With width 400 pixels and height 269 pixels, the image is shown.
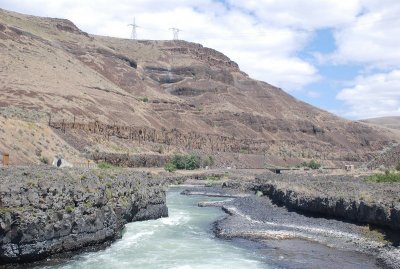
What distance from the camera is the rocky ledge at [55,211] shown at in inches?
975

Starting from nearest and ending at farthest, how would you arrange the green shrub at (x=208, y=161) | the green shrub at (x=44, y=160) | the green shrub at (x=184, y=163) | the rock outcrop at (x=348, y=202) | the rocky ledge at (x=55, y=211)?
the rocky ledge at (x=55, y=211), the rock outcrop at (x=348, y=202), the green shrub at (x=44, y=160), the green shrub at (x=184, y=163), the green shrub at (x=208, y=161)

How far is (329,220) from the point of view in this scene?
42.1m

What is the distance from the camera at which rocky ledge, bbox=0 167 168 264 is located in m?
24.8

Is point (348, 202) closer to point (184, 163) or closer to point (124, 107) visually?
point (184, 163)

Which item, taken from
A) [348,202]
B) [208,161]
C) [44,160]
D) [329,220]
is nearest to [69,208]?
[329,220]

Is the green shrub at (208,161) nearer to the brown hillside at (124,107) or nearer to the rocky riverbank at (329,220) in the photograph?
the brown hillside at (124,107)

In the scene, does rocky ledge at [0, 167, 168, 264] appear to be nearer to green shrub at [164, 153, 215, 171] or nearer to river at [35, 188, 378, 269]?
river at [35, 188, 378, 269]

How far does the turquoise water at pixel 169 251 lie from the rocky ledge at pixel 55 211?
131cm

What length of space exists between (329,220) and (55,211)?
25.1 m

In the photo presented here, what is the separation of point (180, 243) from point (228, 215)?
1579 centimetres

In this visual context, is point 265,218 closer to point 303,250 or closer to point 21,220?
point 303,250

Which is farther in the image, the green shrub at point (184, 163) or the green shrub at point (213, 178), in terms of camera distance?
the green shrub at point (184, 163)

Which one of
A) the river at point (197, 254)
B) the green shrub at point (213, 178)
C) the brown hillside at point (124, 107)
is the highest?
the brown hillside at point (124, 107)

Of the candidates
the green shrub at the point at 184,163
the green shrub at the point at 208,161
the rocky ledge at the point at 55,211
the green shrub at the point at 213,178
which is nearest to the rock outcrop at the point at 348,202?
the rocky ledge at the point at 55,211
